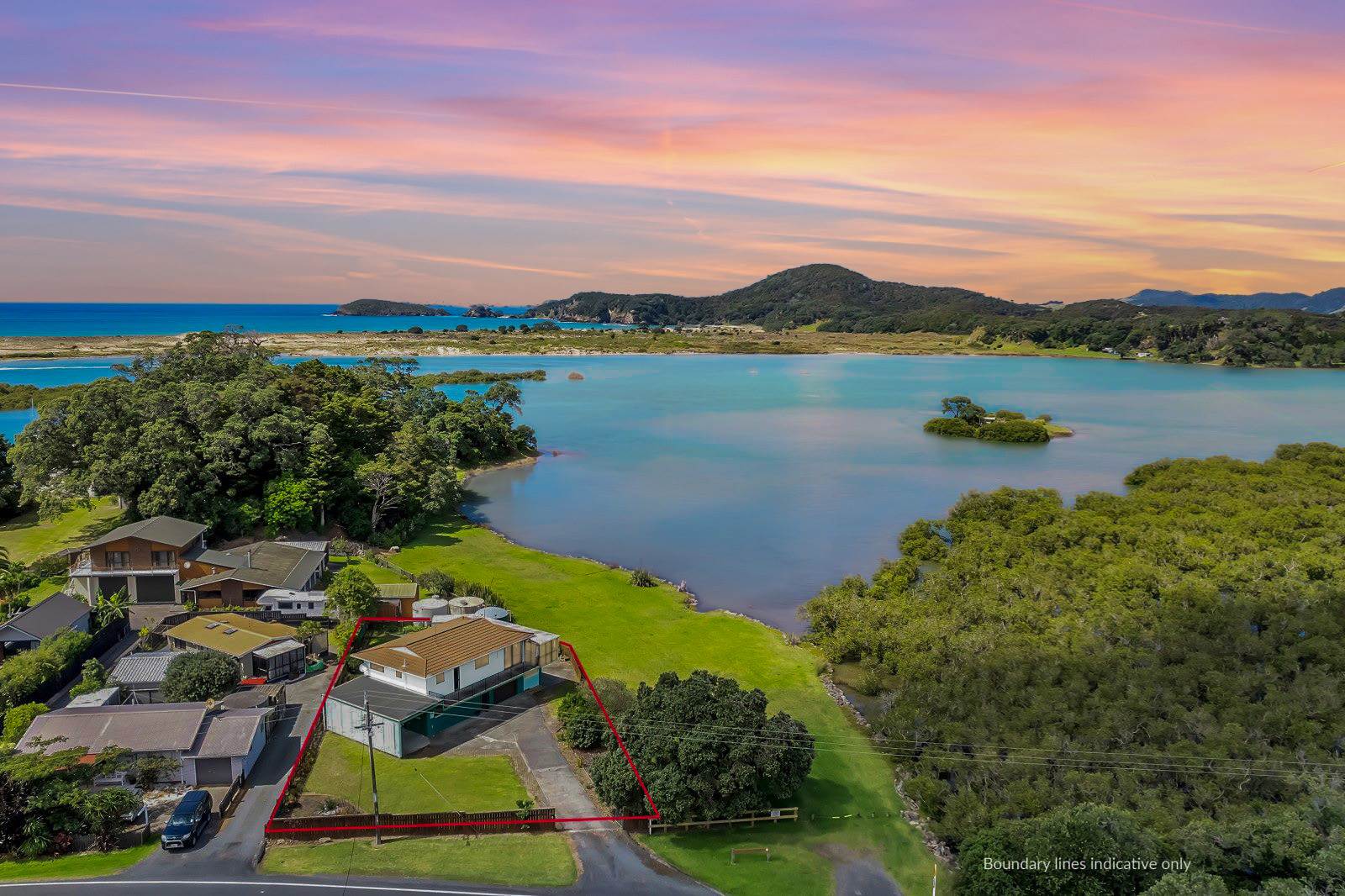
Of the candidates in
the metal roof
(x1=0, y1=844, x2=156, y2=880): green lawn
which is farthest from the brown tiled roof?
(x1=0, y1=844, x2=156, y2=880): green lawn

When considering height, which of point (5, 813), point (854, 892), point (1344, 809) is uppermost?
point (1344, 809)

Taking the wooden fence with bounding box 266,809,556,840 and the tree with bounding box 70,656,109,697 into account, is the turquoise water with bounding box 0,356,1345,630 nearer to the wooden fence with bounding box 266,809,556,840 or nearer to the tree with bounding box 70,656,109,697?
the wooden fence with bounding box 266,809,556,840

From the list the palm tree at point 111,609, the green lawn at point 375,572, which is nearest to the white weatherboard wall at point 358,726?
the palm tree at point 111,609

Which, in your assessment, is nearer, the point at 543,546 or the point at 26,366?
the point at 543,546

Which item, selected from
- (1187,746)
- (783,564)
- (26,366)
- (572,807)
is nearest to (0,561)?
(572,807)

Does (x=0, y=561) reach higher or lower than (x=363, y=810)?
higher

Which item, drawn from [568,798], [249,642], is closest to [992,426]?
[568,798]

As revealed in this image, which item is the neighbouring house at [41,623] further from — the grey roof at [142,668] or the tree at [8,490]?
the tree at [8,490]

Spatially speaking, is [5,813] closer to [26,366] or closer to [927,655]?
[927,655]
